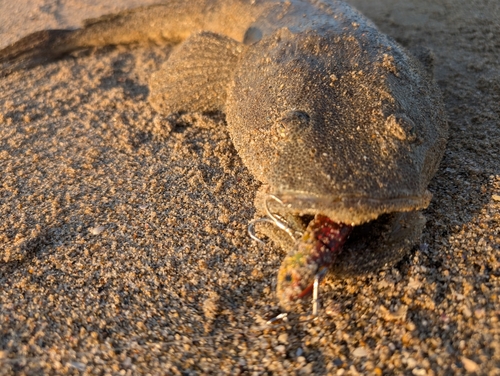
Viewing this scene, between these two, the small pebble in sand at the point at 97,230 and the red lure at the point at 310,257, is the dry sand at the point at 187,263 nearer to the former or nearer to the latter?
the small pebble in sand at the point at 97,230

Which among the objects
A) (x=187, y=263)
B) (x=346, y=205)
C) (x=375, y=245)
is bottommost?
(x=187, y=263)

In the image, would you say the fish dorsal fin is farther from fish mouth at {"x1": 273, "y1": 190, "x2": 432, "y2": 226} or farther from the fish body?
fish mouth at {"x1": 273, "y1": 190, "x2": 432, "y2": 226}

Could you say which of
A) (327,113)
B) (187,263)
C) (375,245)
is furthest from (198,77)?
(375,245)

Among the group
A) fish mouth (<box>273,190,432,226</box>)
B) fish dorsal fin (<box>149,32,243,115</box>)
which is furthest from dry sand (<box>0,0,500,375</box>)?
fish mouth (<box>273,190,432,226</box>)

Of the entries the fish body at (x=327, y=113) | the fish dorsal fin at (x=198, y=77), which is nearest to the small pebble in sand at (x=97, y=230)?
the fish body at (x=327, y=113)

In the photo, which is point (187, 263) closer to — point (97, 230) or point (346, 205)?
point (97, 230)
